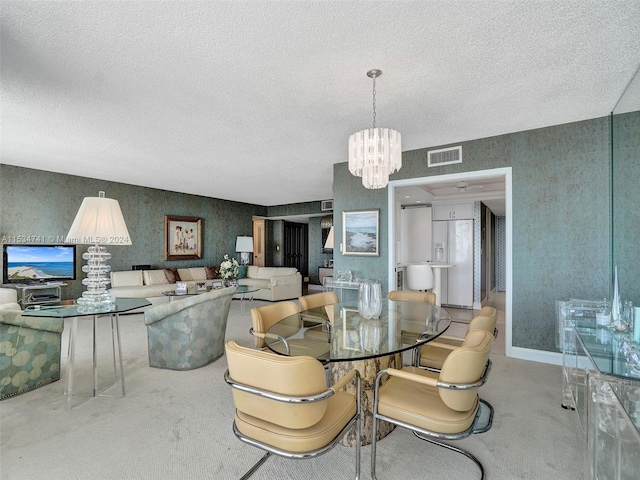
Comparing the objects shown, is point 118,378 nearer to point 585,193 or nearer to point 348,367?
point 348,367

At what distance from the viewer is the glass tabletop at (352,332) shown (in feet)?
5.65

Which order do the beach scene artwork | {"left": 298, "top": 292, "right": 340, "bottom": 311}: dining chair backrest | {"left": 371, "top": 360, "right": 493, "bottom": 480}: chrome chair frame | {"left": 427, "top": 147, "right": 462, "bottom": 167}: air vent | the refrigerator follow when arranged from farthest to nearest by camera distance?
the refrigerator
the beach scene artwork
{"left": 427, "top": 147, "right": 462, "bottom": 167}: air vent
{"left": 298, "top": 292, "right": 340, "bottom": 311}: dining chair backrest
{"left": 371, "top": 360, "right": 493, "bottom": 480}: chrome chair frame

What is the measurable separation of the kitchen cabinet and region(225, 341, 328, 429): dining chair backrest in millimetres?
6457

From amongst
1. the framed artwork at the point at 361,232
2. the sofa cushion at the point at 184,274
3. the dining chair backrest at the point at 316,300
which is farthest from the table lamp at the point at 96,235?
the sofa cushion at the point at 184,274

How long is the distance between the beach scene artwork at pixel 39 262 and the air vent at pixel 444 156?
21.3ft

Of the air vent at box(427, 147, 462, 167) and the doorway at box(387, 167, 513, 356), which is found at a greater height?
the air vent at box(427, 147, 462, 167)

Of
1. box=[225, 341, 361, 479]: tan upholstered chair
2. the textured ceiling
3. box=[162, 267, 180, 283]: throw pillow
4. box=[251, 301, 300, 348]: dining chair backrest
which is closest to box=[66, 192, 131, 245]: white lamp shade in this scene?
the textured ceiling

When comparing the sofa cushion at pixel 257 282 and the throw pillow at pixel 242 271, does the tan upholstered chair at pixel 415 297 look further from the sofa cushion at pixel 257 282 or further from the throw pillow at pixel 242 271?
the throw pillow at pixel 242 271

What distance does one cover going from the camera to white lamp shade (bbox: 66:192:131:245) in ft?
8.71

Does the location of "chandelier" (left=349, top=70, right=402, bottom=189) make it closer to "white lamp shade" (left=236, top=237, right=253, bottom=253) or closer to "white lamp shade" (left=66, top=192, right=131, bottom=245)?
"white lamp shade" (left=66, top=192, right=131, bottom=245)

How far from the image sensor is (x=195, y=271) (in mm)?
7777

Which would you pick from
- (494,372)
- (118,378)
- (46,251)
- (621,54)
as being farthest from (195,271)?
(621,54)

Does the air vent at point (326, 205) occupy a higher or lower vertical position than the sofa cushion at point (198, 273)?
higher

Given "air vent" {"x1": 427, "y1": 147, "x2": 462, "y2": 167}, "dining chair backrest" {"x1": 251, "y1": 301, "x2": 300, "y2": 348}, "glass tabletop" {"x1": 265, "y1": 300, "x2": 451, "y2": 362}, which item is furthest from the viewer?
"air vent" {"x1": 427, "y1": 147, "x2": 462, "y2": 167}
